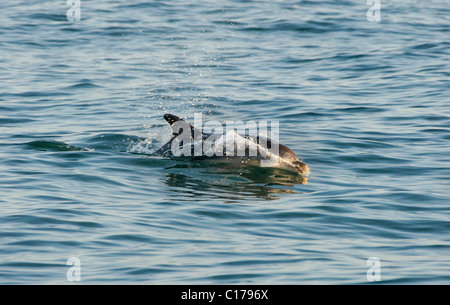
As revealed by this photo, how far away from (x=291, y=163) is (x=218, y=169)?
1.21 metres

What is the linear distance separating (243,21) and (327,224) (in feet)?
60.5

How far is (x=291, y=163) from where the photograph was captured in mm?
11867

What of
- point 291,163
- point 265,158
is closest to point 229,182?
point 265,158

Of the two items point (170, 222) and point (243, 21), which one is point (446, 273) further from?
point (243, 21)

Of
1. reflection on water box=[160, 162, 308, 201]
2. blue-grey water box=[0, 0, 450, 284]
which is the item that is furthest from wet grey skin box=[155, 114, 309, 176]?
blue-grey water box=[0, 0, 450, 284]

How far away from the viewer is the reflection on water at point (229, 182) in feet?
35.2

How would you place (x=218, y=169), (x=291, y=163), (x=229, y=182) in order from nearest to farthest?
1. (x=229, y=182)
2. (x=291, y=163)
3. (x=218, y=169)

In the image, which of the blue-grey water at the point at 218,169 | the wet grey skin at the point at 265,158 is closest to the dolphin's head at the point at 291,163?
the wet grey skin at the point at 265,158

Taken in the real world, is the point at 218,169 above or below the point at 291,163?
below

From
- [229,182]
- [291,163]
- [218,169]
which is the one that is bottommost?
[229,182]

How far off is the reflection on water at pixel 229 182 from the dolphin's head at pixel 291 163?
100 millimetres

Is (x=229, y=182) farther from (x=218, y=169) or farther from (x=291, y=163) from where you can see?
(x=291, y=163)

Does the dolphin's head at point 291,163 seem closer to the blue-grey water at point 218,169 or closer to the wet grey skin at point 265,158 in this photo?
the wet grey skin at point 265,158

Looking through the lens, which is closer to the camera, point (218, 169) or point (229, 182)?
point (229, 182)
